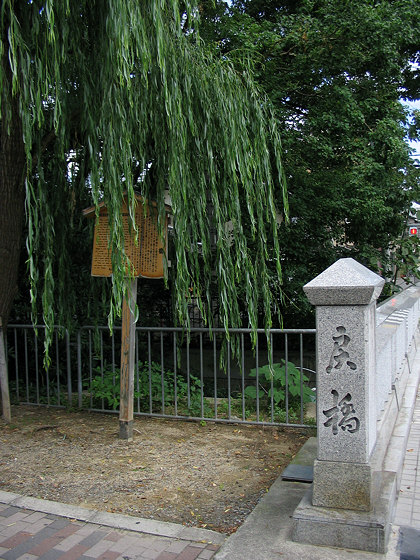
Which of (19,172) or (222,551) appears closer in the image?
(222,551)

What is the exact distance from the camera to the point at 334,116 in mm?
8836

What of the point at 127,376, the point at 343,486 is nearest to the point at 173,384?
the point at 127,376

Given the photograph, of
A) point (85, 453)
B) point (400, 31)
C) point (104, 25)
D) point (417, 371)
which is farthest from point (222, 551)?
point (400, 31)

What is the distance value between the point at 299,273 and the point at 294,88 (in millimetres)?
3211

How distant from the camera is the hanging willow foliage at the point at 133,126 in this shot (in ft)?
13.4

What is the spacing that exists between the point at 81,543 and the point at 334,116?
25.0ft

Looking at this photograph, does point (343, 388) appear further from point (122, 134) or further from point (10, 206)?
point (10, 206)

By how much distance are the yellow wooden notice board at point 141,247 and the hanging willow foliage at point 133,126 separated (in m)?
0.25

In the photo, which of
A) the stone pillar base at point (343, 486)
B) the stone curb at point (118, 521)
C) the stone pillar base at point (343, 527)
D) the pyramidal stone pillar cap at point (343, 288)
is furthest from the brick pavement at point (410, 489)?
the pyramidal stone pillar cap at point (343, 288)

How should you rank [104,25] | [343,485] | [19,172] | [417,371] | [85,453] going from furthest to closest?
[417,371]
[19,172]
[85,453]
[104,25]
[343,485]

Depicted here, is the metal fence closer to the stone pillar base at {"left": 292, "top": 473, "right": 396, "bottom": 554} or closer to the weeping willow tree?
the weeping willow tree

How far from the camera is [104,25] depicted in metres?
4.29

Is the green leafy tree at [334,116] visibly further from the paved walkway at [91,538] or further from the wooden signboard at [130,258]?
the paved walkway at [91,538]

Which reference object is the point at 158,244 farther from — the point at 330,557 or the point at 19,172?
the point at 330,557
